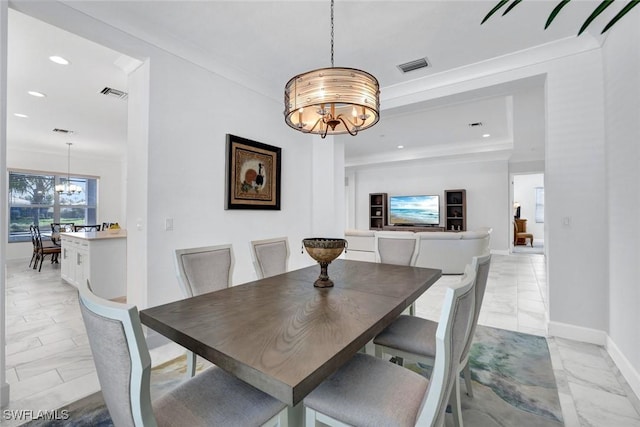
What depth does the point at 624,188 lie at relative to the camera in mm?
2191

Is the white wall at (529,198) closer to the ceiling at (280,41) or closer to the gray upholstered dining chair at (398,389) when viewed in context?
the ceiling at (280,41)

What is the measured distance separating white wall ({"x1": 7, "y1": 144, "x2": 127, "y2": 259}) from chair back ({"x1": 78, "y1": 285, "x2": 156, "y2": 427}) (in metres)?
7.79

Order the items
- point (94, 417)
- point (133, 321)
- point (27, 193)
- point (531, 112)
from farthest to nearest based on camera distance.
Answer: point (27, 193)
point (531, 112)
point (94, 417)
point (133, 321)

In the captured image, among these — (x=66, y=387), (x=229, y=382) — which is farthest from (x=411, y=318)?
(x=66, y=387)

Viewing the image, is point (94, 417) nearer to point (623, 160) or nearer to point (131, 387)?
point (131, 387)

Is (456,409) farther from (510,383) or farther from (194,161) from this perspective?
(194,161)

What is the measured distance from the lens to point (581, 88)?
8.92 feet

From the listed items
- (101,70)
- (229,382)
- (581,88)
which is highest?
(101,70)

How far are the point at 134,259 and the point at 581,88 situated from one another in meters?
4.39

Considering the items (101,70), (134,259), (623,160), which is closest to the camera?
(623,160)

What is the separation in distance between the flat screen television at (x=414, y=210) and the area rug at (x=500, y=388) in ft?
19.4

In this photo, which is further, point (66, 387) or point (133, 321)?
point (66, 387)

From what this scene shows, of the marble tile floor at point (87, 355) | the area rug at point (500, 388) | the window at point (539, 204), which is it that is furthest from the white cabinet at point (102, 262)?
the window at point (539, 204)

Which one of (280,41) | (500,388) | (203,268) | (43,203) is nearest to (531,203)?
(500,388)
